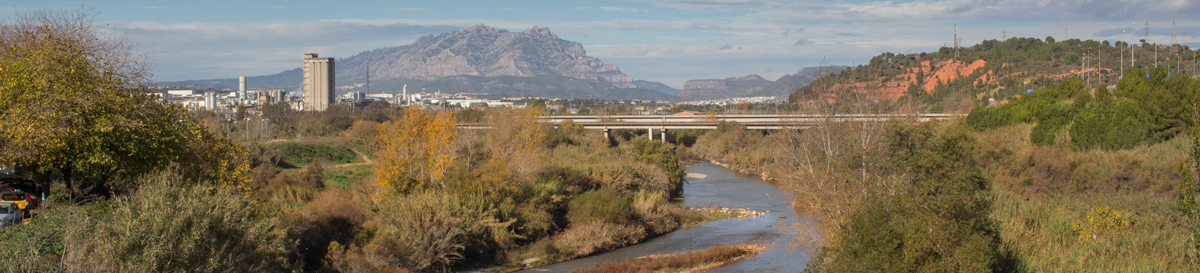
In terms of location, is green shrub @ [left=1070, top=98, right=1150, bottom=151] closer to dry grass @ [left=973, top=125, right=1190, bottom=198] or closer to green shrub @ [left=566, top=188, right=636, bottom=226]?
dry grass @ [left=973, top=125, right=1190, bottom=198]

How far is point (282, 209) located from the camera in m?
24.3

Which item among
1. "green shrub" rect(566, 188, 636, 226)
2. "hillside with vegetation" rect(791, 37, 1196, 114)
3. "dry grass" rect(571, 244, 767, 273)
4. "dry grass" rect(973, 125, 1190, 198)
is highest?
"hillside with vegetation" rect(791, 37, 1196, 114)

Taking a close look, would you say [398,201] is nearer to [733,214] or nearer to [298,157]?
[733,214]

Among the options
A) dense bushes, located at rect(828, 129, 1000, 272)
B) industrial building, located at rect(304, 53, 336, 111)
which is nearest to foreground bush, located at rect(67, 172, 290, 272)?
dense bushes, located at rect(828, 129, 1000, 272)

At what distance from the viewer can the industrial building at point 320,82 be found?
142 meters

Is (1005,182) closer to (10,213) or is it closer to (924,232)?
(924,232)

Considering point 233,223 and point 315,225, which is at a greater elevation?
point 233,223

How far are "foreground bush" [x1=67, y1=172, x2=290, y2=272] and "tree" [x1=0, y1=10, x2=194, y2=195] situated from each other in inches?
128

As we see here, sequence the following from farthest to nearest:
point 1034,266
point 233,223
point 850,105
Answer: point 850,105 → point 1034,266 → point 233,223

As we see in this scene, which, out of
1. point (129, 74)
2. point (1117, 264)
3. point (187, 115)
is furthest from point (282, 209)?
point (1117, 264)

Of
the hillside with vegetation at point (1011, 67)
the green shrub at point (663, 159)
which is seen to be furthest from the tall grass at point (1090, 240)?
the hillside with vegetation at point (1011, 67)

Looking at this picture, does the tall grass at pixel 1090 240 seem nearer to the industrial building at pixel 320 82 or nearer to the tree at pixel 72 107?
the tree at pixel 72 107

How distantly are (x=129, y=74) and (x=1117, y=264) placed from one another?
2477 cm

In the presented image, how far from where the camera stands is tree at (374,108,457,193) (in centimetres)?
2725
